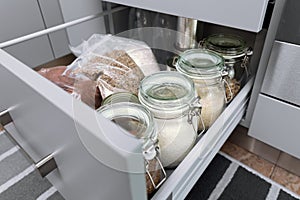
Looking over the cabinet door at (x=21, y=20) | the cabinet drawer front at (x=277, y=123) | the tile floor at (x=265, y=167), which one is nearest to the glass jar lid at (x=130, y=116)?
the cabinet drawer front at (x=277, y=123)

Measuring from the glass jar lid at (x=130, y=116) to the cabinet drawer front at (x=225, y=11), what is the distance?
23cm

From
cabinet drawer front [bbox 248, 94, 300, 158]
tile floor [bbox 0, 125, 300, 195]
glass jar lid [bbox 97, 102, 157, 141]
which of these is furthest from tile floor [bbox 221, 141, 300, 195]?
glass jar lid [bbox 97, 102, 157, 141]

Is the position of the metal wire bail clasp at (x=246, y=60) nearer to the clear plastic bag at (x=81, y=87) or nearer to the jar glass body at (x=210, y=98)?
the jar glass body at (x=210, y=98)

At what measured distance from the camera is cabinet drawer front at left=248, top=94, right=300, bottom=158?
0.53 metres

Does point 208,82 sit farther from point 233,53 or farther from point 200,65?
point 233,53

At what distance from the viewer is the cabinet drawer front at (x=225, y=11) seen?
385mm

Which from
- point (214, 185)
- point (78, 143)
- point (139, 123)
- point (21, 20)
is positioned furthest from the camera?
point (21, 20)

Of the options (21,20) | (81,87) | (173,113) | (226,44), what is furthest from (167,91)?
(21,20)

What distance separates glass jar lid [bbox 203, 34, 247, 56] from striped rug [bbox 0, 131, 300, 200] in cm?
35

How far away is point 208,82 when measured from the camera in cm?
45

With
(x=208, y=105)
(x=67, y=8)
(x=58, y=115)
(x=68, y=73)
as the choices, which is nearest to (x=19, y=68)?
(x=58, y=115)

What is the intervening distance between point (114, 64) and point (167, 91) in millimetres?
154

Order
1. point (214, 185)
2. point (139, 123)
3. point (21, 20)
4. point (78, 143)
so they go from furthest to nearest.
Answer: point (21, 20) → point (214, 185) → point (139, 123) → point (78, 143)

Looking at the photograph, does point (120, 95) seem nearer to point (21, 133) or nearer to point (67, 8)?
point (21, 133)
